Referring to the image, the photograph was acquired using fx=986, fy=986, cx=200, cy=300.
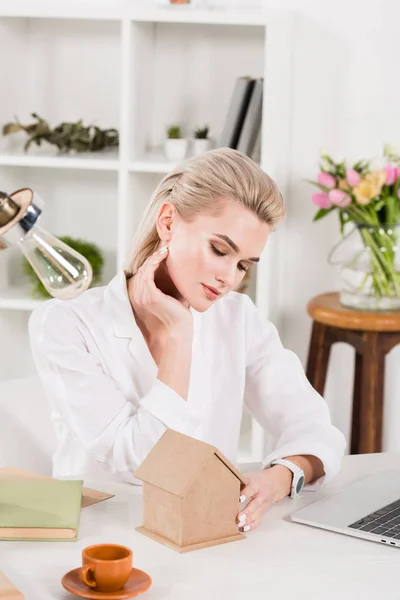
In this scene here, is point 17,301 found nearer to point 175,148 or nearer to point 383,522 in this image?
point 175,148

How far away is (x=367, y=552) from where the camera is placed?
4.85 ft

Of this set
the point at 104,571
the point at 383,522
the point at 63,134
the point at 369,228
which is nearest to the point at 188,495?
the point at 104,571

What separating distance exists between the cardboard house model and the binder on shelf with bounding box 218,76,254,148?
6.59 ft

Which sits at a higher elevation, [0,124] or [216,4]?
[216,4]

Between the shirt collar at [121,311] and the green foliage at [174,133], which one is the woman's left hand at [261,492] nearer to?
the shirt collar at [121,311]

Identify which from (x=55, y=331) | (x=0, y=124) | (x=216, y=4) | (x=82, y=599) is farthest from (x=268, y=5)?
(x=82, y=599)

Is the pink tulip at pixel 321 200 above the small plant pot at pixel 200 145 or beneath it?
beneath

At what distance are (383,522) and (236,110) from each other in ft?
6.66

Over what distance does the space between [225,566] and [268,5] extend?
8.38 ft

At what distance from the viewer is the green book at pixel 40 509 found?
1.46 meters

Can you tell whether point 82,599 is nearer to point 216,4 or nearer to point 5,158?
point 5,158

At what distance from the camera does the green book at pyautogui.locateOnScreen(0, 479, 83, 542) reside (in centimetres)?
146

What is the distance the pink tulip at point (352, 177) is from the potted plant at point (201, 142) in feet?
1.84

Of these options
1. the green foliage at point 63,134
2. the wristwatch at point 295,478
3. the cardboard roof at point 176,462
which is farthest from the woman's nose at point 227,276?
the green foliage at point 63,134
